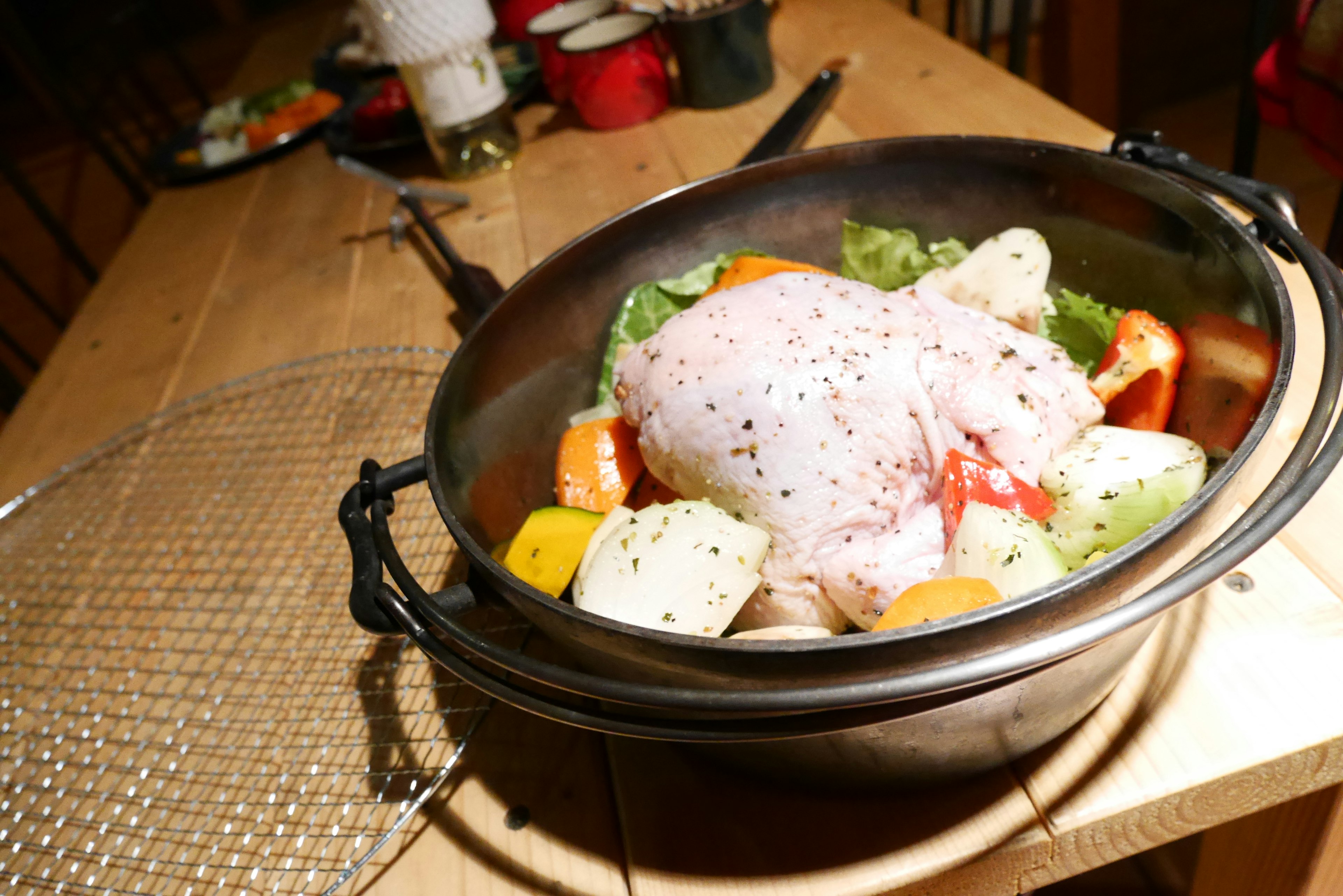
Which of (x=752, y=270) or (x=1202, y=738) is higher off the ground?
(x=752, y=270)

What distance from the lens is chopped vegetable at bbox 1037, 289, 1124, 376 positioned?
44.3 inches

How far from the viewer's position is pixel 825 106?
2.12 m

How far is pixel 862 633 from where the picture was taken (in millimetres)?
649

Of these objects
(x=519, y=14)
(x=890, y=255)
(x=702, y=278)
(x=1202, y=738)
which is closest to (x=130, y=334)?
(x=519, y=14)

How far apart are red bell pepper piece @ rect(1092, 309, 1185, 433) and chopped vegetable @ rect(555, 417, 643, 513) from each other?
2.04 feet

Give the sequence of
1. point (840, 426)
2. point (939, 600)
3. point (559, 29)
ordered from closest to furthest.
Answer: point (939, 600)
point (840, 426)
point (559, 29)

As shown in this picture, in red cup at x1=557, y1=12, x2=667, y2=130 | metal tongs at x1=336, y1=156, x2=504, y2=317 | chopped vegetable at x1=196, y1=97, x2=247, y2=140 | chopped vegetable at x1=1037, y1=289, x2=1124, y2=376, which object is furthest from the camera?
chopped vegetable at x1=196, y1=97, x2=247, y2=140

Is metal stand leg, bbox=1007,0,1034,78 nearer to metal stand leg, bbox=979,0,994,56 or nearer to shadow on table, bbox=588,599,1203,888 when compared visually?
metal stand leg, bbox=979,0,994,56

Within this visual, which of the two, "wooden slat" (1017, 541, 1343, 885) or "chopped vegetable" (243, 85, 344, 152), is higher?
"chopped vegetable" (243, 85, 344, 152)

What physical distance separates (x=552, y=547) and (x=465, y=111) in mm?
1696

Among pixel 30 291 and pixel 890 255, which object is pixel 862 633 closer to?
pixel 890 255

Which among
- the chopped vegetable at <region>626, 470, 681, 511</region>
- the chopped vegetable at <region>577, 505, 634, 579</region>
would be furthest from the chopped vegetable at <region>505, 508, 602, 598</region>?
the chopped vegetable at <region>626, 470, 681, 511</region>

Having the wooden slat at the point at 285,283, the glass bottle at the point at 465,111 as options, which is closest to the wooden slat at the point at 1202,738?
the wooden slat at the point at 285,283

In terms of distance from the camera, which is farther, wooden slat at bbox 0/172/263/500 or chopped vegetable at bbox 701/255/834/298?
wooden slat at bbox 0/172/263/500
